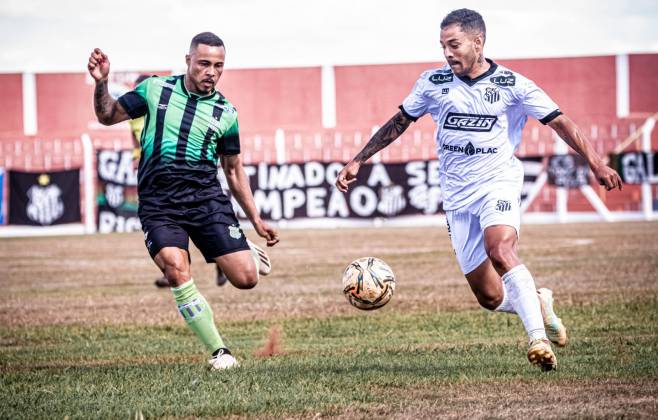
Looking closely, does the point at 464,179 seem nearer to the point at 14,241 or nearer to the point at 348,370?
the point at 348,370

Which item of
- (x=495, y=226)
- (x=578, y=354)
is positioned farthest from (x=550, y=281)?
(x=495, y=226)

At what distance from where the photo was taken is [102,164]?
2897cm

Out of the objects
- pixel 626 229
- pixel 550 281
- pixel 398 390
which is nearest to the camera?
pixel 398 390

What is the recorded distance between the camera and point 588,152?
21.9ft

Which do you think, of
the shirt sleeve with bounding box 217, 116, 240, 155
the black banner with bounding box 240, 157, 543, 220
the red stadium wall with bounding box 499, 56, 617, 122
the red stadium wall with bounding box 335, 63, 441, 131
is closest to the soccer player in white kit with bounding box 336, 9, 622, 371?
the shirt sleeve with bounding box 217, 116, 240, 155

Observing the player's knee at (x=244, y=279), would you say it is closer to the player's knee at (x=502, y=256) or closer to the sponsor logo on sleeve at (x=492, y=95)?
the player's knee at (x=502, y=256)

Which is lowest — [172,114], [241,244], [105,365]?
[105,365]

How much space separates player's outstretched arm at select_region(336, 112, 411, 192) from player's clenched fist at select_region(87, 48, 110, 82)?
5.30 ft

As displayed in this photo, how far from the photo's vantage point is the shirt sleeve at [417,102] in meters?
7.22

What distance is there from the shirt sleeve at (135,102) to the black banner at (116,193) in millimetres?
21354

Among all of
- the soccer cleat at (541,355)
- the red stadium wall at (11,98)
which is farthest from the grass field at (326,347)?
the red stadium wall at (11,98)

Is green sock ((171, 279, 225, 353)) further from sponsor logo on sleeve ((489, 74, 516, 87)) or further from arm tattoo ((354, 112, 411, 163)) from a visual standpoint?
sponsor logo on sleeve ((489, 74, 516, 87))

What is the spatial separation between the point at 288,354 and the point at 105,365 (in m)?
1.28

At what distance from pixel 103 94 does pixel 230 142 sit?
3.07 feet
